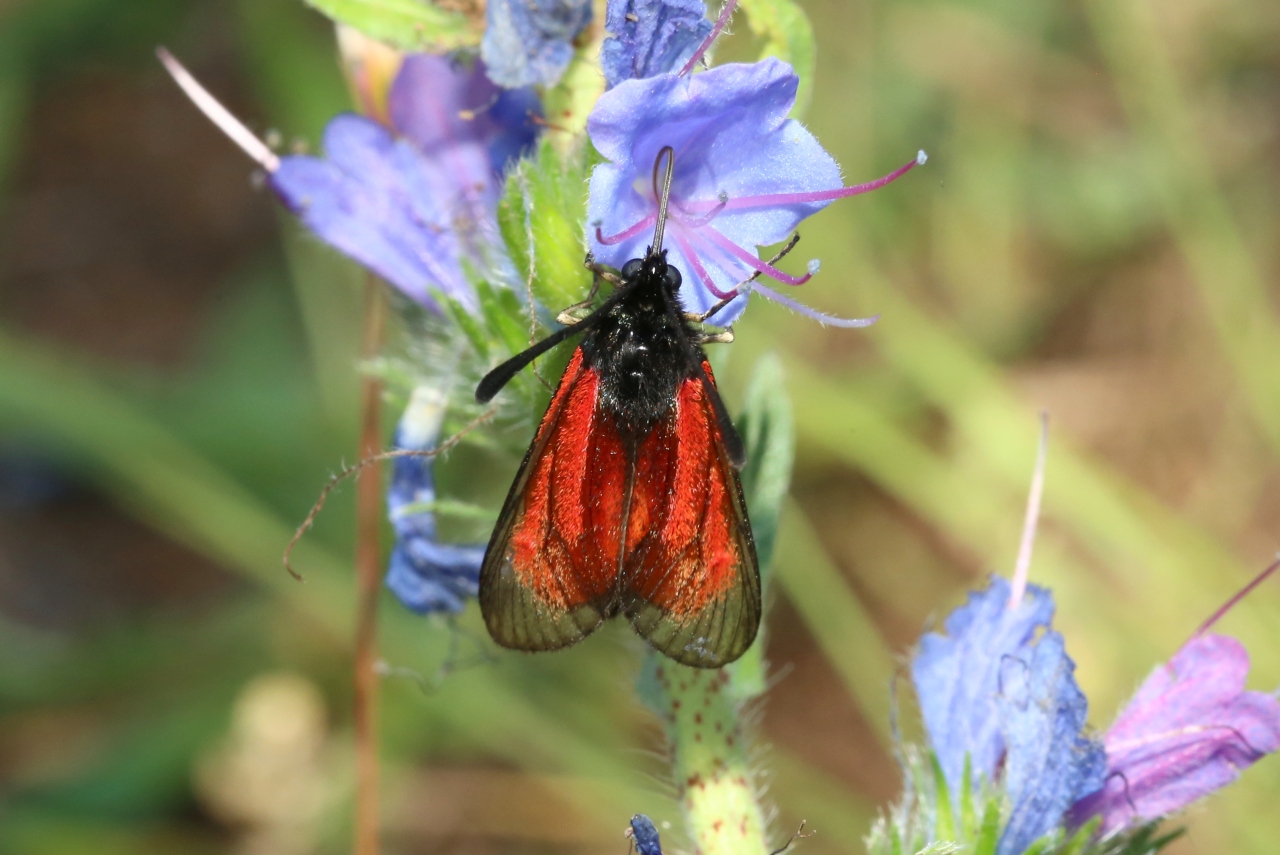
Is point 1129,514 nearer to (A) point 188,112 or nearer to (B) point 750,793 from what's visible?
(B) point 750,793

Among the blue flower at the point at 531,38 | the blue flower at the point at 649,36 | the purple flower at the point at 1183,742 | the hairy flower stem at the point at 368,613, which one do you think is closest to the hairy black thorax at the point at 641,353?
the blue flower at the point at 649,36

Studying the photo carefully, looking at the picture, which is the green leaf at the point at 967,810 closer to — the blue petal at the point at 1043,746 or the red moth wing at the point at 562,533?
the blue petal at the point at 1043,746

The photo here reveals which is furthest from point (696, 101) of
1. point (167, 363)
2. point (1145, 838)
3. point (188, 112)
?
point (188, 112)

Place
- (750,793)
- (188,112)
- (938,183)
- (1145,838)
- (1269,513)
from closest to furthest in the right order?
(1145,838), (750,793), (1269,513), (938,183), (188,112)

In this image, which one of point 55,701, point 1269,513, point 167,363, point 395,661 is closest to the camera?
point 395,661

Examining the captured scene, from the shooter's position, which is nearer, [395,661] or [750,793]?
[750,793]

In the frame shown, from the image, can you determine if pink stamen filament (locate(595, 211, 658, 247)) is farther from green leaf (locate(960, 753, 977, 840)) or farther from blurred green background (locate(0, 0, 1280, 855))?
blurred green background (locate(0, 0, 1280, 855))

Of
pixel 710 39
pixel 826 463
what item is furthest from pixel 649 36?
pixel 826 463
